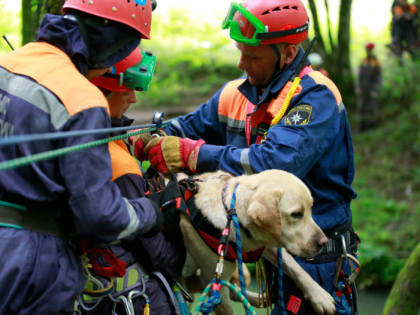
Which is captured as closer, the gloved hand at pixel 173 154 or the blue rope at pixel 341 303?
the gloved hand at pixel 173 154

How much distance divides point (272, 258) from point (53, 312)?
1759 mm

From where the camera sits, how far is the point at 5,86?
2398 mm

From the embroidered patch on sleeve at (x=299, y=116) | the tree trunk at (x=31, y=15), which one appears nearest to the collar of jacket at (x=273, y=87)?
the embroidered patch on sleeve at (x=299, y=116)

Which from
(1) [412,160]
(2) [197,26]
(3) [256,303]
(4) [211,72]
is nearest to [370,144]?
(1) [412,160]

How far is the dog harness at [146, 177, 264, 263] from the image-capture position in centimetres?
328

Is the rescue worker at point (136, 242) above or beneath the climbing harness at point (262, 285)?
above

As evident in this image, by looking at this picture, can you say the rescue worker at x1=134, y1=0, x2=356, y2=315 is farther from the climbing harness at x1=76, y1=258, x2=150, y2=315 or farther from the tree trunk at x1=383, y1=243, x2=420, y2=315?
the tree trunk at x1=383, y1=243, x2=420, y2=315

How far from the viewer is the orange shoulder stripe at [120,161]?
3.05 meters

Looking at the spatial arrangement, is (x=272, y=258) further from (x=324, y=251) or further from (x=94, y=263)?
(x=94, y=263)

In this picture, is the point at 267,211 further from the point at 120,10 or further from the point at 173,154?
the point at 120,10

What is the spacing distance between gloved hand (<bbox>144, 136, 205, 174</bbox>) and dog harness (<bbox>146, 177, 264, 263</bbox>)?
23cm

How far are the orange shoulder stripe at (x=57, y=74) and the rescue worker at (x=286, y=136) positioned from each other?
127cm

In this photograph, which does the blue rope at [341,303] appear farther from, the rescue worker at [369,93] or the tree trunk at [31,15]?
the rescue worker at [369,93]

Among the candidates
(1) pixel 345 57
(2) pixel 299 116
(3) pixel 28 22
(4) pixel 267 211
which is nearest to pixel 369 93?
(1) pixel 345 57
